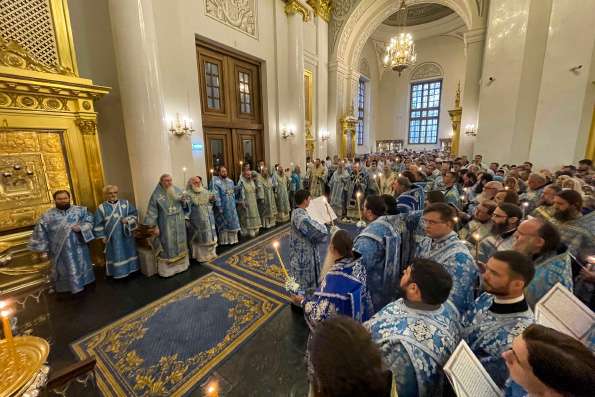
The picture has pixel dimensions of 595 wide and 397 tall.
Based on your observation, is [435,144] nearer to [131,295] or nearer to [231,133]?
[231,133]

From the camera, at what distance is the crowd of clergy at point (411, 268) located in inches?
35.2

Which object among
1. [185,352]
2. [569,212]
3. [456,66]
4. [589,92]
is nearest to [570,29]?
[589,92]

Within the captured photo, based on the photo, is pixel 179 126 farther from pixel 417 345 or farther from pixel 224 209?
pixel 417 345

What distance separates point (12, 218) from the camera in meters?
4.01

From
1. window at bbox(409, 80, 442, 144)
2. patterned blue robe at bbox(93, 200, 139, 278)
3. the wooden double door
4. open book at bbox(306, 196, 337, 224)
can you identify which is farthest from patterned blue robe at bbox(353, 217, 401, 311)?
window at bbox(409, 80, 442, 144)

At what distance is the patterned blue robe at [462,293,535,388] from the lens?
1.32 metres

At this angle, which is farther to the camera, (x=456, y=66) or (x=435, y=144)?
(x=435, y=144)

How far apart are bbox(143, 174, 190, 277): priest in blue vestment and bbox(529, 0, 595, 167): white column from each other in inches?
408

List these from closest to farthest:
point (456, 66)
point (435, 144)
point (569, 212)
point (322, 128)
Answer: point (569, 212)
point (322, 128)
point (456, 66)
point (435, 144)

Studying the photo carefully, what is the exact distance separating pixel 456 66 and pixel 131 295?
2478 cm

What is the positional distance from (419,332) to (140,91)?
16.9 feet

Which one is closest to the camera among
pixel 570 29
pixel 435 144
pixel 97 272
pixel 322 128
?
pixel 97 272

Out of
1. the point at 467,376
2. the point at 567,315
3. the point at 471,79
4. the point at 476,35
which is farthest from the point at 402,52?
the point at 467,376

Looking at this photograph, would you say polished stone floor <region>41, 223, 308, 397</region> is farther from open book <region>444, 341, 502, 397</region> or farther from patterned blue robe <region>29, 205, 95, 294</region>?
open book <region>444, 341, 502, 397</region>
